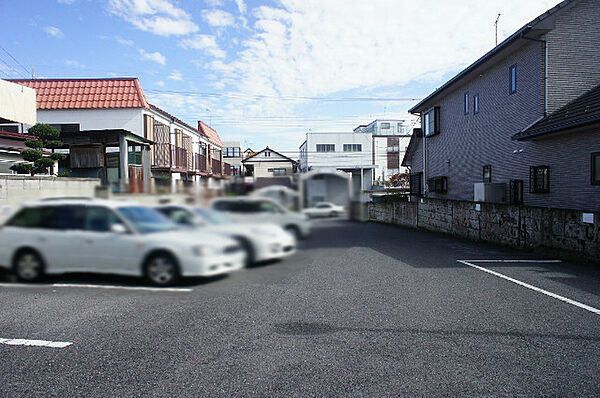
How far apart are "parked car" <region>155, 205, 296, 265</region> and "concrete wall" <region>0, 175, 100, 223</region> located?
11.2 inches

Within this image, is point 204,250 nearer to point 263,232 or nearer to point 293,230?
point 263,232

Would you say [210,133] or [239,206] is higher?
[210,133]

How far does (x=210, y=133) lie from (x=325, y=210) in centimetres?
131

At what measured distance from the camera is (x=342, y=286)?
351 feet

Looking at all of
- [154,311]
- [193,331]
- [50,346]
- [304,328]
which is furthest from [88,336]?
[304,328]

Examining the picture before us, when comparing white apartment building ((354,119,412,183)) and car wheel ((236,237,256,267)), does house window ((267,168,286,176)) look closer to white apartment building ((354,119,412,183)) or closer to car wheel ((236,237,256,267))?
car wheel ((236,237,256,267))

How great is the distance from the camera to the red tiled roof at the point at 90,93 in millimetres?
2160

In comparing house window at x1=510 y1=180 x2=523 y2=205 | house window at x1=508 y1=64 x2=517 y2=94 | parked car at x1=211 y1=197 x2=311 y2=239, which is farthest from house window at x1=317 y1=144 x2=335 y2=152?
house window at x1=508 y1=64 x2=517 y2=94

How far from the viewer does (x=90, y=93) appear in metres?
2.25

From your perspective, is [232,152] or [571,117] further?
[571,117]

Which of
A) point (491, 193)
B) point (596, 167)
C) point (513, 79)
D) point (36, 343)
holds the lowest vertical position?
point (36, 343)

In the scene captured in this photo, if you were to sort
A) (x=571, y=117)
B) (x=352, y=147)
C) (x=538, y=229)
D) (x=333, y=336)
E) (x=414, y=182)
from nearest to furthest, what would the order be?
(x=352, y=147) < (x=414, y=182) < (x=571, y=117) < (x=538, y=229) < (x=333, y=336)

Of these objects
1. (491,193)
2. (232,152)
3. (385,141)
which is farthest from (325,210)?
(491,193)

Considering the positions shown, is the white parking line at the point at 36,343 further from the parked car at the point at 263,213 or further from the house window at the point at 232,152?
the parked car at the point at 263,213
